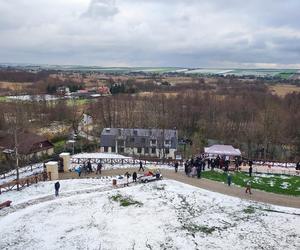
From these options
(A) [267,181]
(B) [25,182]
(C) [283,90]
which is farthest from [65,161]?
(C) [283,90]

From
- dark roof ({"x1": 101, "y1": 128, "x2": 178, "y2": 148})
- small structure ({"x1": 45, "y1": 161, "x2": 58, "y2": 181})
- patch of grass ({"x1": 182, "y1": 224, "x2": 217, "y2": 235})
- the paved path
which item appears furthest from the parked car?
dark roof ({"x1": 101, "y1": 128, "x2": 178, "y2": 148})

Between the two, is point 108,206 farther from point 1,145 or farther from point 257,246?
point 1,145

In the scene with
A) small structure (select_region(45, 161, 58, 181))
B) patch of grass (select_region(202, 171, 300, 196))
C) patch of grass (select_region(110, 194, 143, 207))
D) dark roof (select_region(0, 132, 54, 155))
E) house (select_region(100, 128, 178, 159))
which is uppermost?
small structure (select_region(45, 161, 58, 181))

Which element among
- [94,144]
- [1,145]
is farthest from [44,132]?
[1,145]

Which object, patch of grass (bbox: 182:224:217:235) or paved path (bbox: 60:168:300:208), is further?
paved path (bbox: 60:168:300:208)

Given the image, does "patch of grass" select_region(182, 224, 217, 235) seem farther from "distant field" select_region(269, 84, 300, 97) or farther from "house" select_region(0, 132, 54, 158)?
"distant field" select_region(269, 84, 300, 97)

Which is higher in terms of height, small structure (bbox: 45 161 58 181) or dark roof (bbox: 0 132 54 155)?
small structure (bbox: 45 161 58 181)

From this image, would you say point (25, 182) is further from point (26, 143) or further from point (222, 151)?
point (222, 151)
